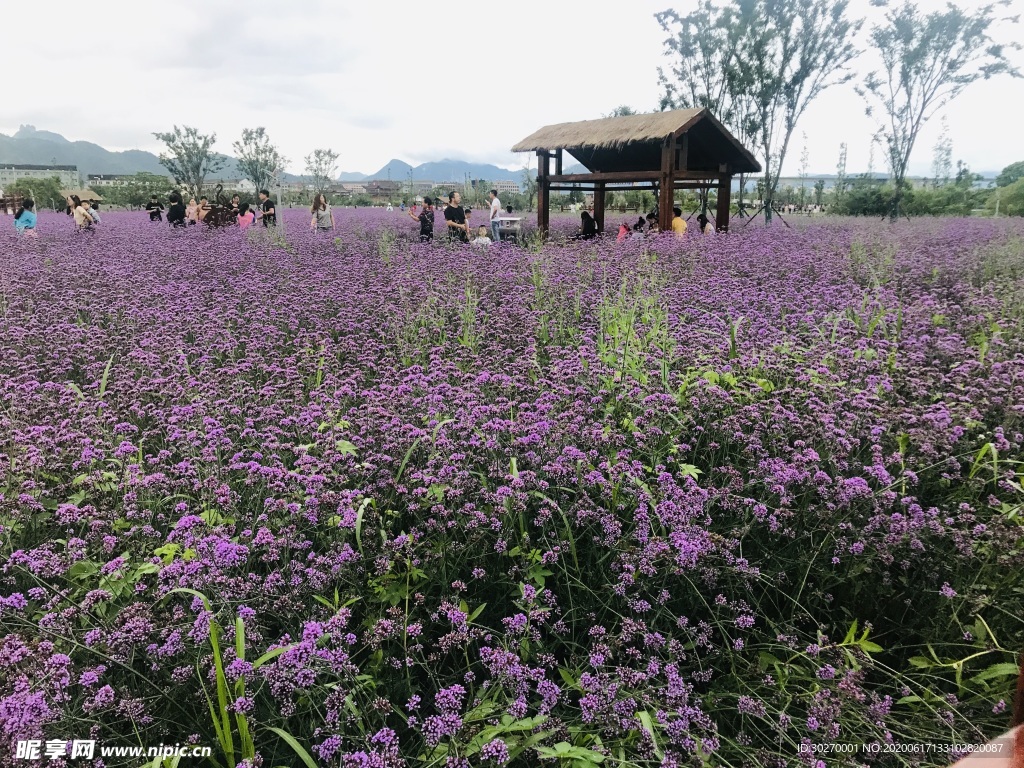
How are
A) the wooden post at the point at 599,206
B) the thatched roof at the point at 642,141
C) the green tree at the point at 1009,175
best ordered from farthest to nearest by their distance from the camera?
the green tree at the point at 1009,175 < the wooden post at the point at 599,206 < the thatched roof at the point at 642,141

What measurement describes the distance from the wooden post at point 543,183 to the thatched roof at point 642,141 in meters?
0.35

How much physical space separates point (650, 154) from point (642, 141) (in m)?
3.19

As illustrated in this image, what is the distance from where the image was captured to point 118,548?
7.77 feet

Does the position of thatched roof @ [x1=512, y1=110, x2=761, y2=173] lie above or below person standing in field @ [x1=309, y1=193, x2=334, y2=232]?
above

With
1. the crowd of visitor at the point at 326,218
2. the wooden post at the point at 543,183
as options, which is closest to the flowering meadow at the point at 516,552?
the crowd of visitor at the point at 326,218

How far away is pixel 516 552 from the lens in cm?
231

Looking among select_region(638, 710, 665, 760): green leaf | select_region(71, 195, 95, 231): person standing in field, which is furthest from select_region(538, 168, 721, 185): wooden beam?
select_region(638, 710, 665, 760): green leaf

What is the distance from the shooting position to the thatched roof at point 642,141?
13.1 metres

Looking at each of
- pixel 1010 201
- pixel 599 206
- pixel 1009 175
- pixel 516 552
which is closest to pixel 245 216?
pixel 599 206

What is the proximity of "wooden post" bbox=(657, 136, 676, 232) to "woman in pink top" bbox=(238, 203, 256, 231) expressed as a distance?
30.3 feet

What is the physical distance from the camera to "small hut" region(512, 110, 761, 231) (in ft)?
42.5

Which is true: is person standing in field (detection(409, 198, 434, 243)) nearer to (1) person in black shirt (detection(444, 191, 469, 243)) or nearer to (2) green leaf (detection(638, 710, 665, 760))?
(1) person in black shirt (detection(444, 191, 469, 243))

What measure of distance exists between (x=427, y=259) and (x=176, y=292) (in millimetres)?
3701

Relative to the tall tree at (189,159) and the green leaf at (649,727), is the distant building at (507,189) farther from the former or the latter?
the green leaf at (649,727)
